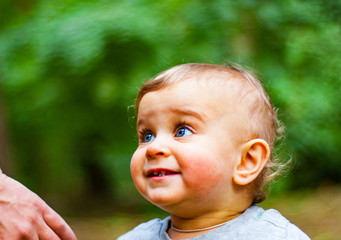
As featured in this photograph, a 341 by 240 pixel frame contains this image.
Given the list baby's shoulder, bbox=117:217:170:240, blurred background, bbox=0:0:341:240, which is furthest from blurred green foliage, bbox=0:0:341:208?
baby's shoulder, bbox=117:217:170:240

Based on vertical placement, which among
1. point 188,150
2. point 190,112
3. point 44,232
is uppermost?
point 190,112

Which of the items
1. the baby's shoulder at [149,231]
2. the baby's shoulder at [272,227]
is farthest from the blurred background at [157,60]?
the baby's shoulder at [272,227]

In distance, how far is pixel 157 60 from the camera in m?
4.70

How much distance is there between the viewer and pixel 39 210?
1.94 metres

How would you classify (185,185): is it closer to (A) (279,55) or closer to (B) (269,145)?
(B) (269,145)

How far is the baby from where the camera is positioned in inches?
68.4

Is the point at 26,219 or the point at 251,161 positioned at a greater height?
the point at 251,161

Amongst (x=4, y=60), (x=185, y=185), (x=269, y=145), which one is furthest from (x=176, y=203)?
(x=4, y=60)

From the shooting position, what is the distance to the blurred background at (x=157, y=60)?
15.1 feet

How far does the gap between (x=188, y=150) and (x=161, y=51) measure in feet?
9.95

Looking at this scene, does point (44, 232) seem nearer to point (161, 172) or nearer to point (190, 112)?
point (161, 172)

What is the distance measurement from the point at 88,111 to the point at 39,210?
12.5ft

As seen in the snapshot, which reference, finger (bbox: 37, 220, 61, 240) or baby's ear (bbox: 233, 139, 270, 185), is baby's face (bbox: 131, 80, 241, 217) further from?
finger (bbox: 37, 220, 61, 240)

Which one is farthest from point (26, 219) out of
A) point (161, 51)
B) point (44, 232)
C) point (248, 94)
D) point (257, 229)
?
point (161, 51)
